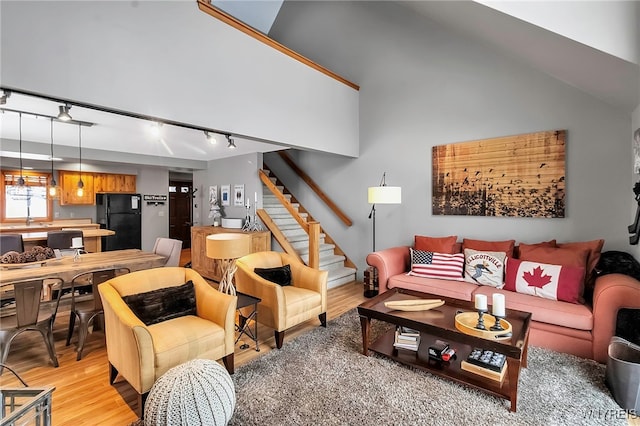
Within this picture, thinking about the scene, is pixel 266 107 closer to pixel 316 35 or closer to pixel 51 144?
pixel 316 35

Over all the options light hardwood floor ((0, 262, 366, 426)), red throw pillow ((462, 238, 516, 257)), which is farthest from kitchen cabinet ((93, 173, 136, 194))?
red throw pillow ((462, 238, 516, 257))

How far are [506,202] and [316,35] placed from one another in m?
4.52

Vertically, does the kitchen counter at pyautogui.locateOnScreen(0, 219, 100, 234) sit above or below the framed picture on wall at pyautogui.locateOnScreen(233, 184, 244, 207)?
below

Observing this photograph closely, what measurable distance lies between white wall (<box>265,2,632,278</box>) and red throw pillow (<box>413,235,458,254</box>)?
34 centimetres

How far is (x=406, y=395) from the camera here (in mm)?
2203

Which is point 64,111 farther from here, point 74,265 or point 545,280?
point 545,280

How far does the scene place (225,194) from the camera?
6188 millimetres

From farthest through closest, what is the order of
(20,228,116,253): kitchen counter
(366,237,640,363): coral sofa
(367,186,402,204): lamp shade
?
(20,228,116,253): kitchen counter
(367,186,402,204): lamp shade
(366,237,640,363): coral sofa

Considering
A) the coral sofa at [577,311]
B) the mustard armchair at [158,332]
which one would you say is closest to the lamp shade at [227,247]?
the mustard armchair at [158,332]

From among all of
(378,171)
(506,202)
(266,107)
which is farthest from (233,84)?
(506,202)

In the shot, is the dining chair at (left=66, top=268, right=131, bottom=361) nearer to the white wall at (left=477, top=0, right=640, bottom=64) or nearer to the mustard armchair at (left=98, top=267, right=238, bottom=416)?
the mustard armchair at (left=98, top=267, right=238, bottom=416)

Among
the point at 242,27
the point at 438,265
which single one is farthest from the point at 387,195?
the point at 242,27

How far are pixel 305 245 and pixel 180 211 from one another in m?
5.55

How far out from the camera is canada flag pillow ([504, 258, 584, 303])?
9.62 ft
